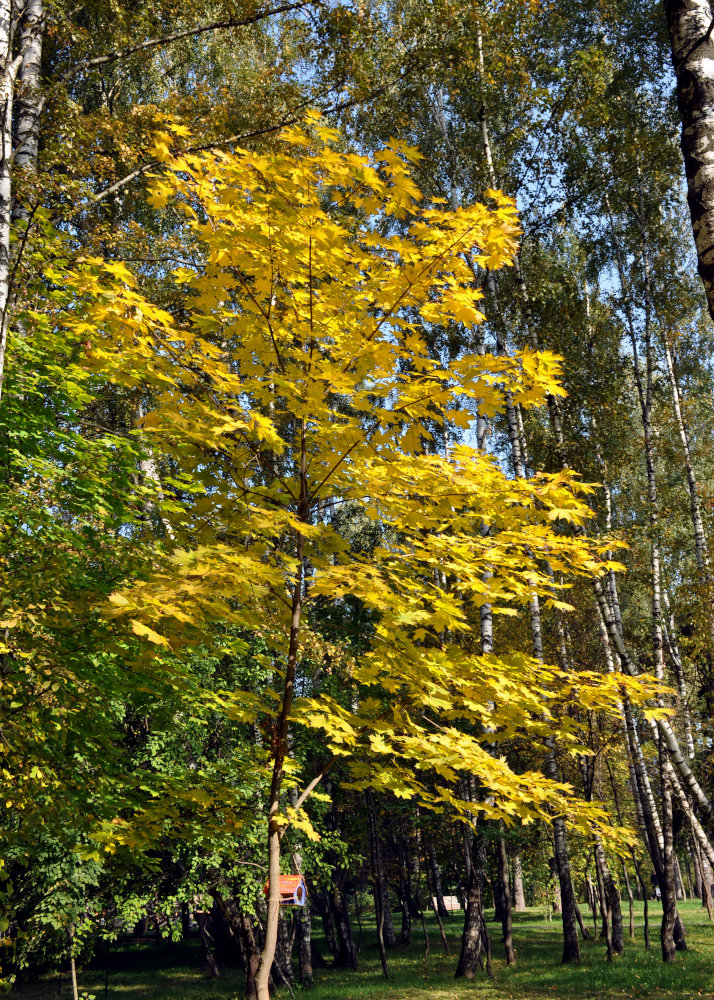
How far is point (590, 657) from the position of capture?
1645cm

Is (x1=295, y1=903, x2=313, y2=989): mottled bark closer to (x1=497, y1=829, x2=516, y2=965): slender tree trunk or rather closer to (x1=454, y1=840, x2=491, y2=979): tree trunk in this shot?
(x1=454, y1=840, x2=491, y2=979): tree trunk

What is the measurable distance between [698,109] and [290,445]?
2.46 m

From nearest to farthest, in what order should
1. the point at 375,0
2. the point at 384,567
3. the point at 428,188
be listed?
1. the point at 384,567
2. the point at 375,0
3. the point at 428,188

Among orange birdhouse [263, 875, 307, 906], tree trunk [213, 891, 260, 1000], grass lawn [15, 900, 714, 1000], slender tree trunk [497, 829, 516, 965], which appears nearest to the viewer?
orange birdhouse [263, 875, 307, 906]

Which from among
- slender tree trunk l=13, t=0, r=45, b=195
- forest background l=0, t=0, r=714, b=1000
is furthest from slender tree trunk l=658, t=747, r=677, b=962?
slender tree trunk l=13, t=0, r=45, b=195

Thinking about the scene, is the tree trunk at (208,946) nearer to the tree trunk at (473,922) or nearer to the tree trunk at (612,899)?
the tree trunk at (473,922)

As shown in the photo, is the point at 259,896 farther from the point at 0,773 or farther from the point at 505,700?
the point at 505,700

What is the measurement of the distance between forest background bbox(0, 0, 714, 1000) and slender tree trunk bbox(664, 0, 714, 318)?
1 cm

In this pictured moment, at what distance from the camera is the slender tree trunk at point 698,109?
2646 millimetres

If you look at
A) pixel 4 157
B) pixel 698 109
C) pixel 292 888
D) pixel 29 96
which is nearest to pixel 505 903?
pixel 292 888

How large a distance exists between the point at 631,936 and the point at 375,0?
2294 cm

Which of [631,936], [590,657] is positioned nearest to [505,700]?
[590,657]

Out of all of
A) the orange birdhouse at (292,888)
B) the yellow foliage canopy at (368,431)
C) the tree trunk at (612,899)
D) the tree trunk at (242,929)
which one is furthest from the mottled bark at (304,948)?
the yellow foliage canopy at (368,431)

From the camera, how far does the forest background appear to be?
11.6 ft
